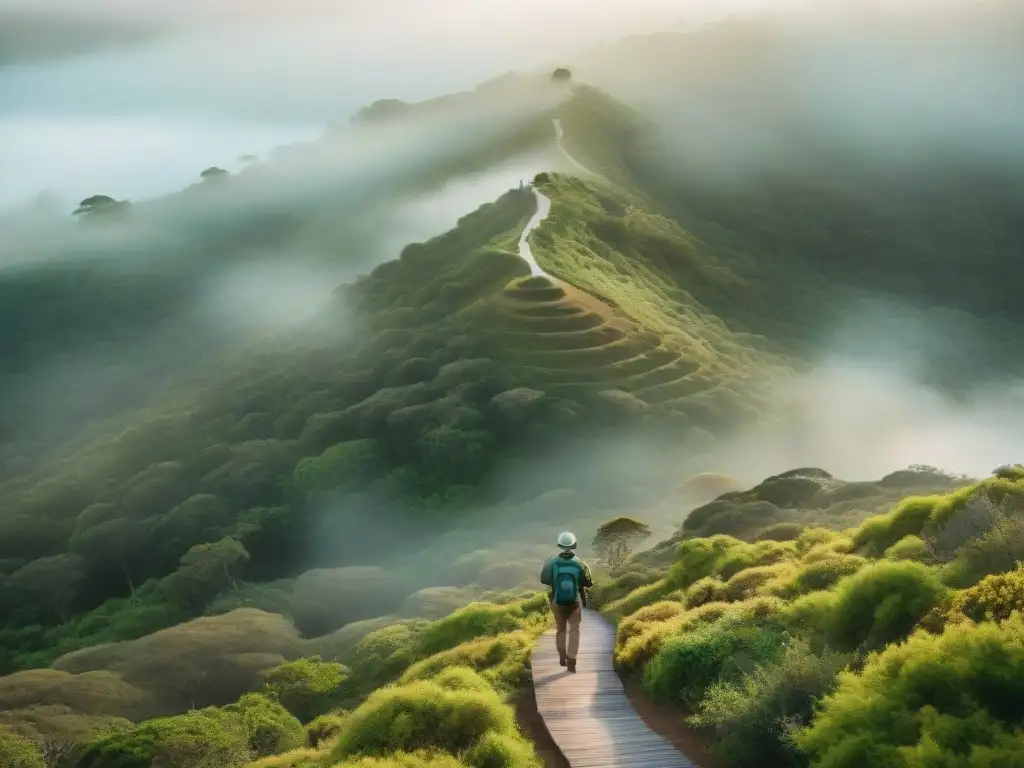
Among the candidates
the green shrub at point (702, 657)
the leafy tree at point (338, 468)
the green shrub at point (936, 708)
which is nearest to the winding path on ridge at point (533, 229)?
the leafy tree at point (338, 468)

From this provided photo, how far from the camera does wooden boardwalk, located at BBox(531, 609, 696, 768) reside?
1591 centimetres

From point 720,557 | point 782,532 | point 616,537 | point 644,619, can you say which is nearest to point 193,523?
point 616,537

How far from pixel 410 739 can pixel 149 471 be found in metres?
133

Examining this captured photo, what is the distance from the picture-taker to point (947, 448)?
142 m

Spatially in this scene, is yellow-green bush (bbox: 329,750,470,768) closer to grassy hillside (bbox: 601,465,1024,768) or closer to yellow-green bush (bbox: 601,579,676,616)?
grassy hillside (bbox: 601,465,1024,768)

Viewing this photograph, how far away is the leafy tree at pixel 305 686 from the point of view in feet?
162

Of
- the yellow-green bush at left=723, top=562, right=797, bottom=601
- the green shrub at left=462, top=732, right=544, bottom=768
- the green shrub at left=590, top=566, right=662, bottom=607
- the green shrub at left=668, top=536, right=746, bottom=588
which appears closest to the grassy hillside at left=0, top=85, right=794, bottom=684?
the green shrub at left=590, top=566, right=662, bottom=607

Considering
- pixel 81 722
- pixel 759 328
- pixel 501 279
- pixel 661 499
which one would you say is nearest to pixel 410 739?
pixel 81 722

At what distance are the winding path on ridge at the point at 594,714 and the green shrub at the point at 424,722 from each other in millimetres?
1200

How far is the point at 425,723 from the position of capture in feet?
56.4

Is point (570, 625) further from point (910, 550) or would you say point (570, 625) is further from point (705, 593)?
point (910, 550)

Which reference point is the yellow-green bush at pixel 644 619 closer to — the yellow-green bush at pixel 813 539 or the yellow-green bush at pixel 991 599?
the yellow-green bush at pixel 813 539

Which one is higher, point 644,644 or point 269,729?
point 644,644

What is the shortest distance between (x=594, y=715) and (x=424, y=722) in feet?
11.1
